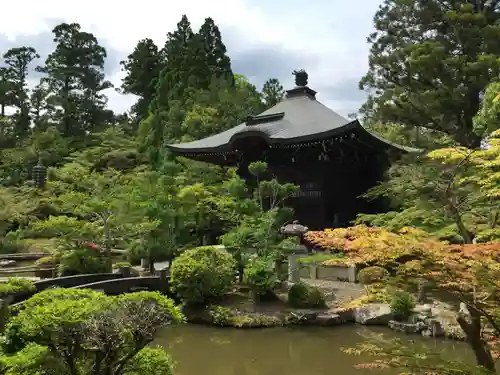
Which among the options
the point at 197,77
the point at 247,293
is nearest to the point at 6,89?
the point at 197,77

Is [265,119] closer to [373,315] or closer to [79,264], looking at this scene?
[79,264]

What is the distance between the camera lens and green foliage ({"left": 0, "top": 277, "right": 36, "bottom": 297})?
391 inches

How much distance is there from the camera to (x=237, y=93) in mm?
27672

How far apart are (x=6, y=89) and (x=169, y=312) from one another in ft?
127

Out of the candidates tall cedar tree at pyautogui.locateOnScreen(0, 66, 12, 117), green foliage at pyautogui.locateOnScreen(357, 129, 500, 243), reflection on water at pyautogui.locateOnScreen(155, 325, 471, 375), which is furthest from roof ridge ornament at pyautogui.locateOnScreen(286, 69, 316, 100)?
tall cedar tree at pyautogui.locateOnScreen(0, 66, 12, 117)

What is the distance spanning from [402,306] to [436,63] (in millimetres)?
12918

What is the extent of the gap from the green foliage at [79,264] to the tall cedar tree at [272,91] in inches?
837

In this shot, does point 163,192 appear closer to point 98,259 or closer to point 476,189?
point 98,259

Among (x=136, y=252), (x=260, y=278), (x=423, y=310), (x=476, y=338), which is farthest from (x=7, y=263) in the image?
(x=476, y=338)

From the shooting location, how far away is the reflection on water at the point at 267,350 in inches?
307

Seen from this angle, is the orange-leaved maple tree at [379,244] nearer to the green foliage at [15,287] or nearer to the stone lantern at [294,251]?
the stone lantern at [294,251]

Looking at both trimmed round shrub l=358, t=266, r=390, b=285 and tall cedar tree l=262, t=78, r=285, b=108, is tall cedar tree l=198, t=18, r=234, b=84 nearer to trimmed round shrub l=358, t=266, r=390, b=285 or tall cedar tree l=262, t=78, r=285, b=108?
tall cedar tree l=262, t=78, r=285, b=108

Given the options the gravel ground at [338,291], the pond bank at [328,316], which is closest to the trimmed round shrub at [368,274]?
the gravel ground at [338,291]

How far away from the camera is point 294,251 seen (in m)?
14.2
